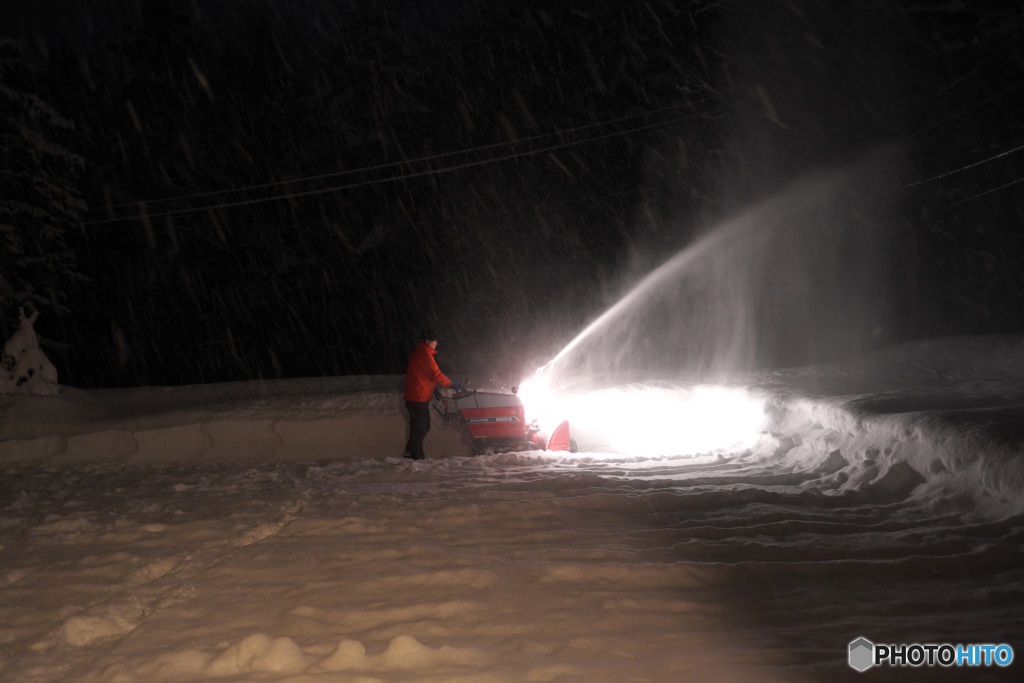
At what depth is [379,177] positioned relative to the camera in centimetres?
2528

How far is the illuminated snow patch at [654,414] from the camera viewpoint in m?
11.3

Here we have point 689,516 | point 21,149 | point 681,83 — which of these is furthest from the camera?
point 681,83

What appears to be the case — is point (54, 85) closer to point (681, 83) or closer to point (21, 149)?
point (21, 149)

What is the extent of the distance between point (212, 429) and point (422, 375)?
4.25m

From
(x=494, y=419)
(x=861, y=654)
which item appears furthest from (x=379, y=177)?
(x=861, y=654)

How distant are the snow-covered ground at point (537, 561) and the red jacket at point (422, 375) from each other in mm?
1212

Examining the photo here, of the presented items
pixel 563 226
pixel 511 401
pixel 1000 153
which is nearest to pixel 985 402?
pixel 511 401

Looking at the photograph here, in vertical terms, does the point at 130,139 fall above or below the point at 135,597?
above

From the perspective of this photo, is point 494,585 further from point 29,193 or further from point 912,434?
point 29,193

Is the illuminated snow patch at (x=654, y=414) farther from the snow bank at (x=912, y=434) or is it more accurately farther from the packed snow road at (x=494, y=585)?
the packed snow road at (x=494, y=585)

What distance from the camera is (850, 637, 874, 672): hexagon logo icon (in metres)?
3.10

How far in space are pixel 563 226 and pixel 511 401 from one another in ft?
57.4

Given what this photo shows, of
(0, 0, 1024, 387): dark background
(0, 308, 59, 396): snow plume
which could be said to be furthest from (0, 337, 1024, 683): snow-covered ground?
(0, 0, 1024, 387): dark background

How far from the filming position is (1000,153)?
15.7 m
